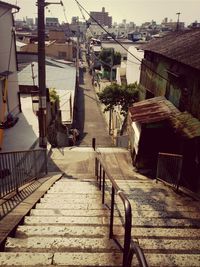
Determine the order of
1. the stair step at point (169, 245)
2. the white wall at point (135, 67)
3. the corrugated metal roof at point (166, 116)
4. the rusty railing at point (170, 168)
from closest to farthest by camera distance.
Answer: the stair step at point (169, 245)
the rusty railing at point (170, 168)
the corrugated metal roof at point (166, 116)
the white wall at point (135, 67)

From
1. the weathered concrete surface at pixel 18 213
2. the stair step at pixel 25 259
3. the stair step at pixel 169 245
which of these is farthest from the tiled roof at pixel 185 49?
the stair step at pixel 25 259

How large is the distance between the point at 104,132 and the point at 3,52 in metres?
12.7

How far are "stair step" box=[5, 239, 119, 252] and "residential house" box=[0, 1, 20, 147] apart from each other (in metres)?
11.1

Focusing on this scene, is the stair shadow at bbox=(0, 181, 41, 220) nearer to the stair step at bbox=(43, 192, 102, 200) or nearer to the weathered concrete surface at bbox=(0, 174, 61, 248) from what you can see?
the weathered concrete surface at bbox=(0, 174, 61, 248)

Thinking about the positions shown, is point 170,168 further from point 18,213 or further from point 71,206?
point 18,213

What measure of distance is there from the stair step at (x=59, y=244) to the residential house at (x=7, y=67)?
36.5 ft

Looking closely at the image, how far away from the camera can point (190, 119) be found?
10570 mm

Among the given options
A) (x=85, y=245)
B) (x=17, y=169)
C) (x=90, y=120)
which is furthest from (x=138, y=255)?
(x=90, y=120)

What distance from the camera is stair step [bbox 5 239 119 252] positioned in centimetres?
430

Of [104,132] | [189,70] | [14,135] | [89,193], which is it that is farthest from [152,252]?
[104,132]

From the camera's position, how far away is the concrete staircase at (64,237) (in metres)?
3.90

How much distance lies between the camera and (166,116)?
11.5 meters

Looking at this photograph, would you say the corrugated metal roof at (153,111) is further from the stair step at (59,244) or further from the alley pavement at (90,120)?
the alley pavement at (90,120)

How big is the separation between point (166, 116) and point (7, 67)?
34.8ft
